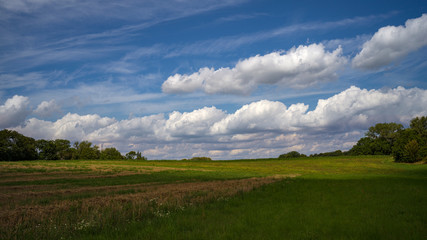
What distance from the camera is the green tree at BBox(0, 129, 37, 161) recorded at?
4409 inches

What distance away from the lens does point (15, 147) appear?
379 feet

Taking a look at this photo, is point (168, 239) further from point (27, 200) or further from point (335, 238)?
point (27, 200)

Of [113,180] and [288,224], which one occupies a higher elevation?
[288,224]

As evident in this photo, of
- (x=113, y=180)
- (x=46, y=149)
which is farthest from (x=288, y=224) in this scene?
(x=46, y=149)

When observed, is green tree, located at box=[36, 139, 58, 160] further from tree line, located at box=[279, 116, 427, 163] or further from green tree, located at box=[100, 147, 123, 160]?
tree line, located at box=[279, 116, 427, 163]

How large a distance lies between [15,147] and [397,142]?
146 metres

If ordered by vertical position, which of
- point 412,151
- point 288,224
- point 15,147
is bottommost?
point 288,224

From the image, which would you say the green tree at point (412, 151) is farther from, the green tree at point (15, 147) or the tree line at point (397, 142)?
the green tree at point (15, 147)

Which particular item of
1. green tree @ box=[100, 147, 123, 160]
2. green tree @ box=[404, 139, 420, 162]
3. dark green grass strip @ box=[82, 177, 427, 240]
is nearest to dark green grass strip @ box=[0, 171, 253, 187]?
dark green grass strip @ box=[82, 177, 427, 240]

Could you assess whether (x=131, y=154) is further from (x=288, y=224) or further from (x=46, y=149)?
(x=288, y=224)

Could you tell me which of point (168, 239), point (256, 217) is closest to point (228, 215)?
point (256, 217)

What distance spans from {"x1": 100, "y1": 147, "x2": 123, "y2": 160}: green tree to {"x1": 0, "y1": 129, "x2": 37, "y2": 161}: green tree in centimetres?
4136

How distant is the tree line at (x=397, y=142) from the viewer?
291ft

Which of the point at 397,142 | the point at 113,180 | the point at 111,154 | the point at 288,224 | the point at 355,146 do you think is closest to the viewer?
the point at 288,224
